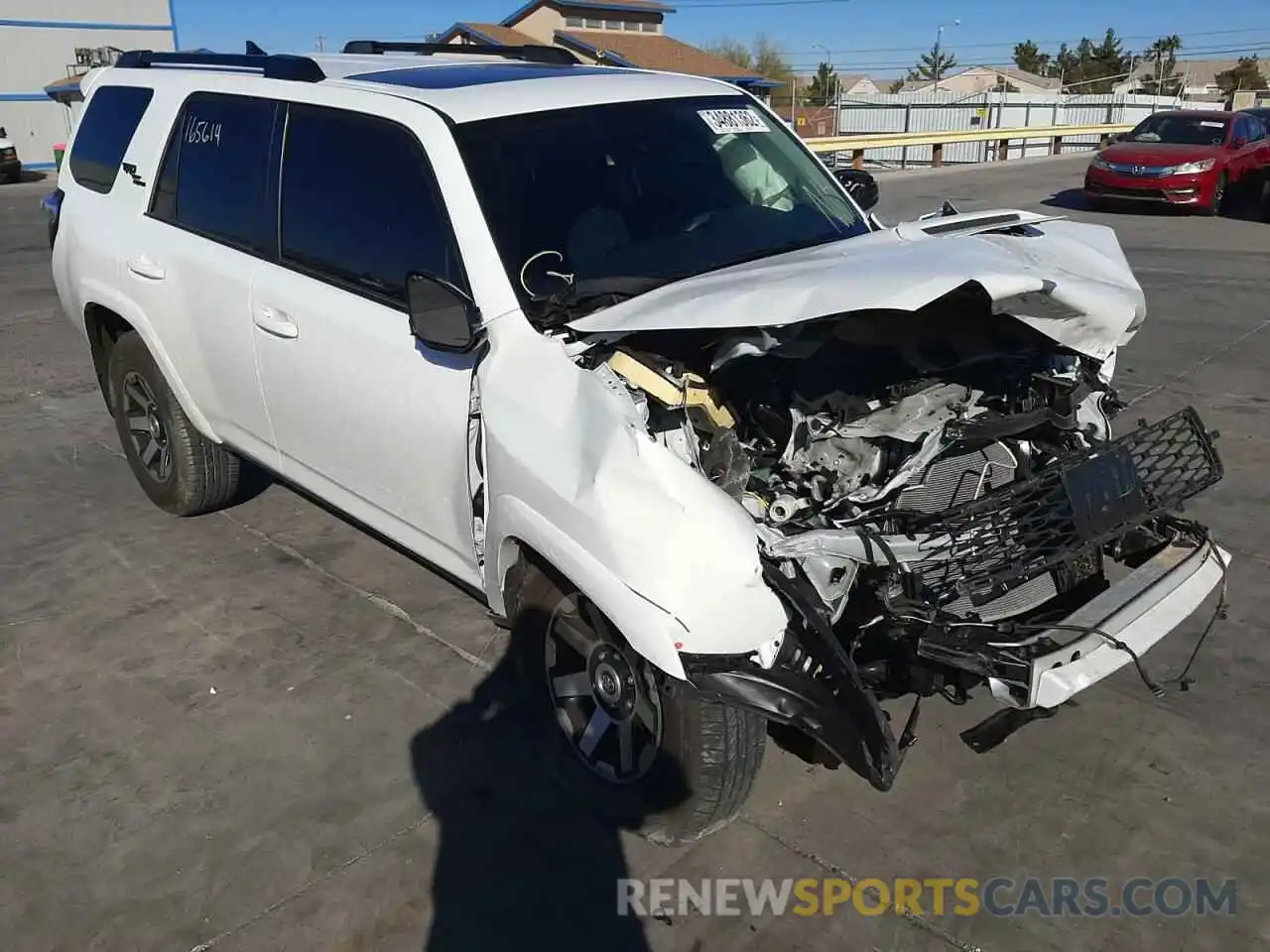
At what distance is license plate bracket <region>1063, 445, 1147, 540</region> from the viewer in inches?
110

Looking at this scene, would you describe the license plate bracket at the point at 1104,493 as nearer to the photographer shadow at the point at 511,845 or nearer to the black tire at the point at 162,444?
the photographer shadow at the point at 511,845

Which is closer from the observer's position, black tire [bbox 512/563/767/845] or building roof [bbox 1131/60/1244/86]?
black tire [bbox 512/563/767/845]

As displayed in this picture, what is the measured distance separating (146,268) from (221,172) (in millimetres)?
624

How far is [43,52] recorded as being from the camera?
34.0 m

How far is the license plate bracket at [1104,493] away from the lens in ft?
9.18

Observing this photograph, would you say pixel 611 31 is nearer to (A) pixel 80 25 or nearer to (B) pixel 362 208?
(A) pixel 80 25

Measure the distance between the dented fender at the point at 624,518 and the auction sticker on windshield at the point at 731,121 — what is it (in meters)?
1.49

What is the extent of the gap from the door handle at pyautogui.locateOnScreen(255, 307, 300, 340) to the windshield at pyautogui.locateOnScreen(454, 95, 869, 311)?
95cm

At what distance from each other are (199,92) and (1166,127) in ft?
57.3

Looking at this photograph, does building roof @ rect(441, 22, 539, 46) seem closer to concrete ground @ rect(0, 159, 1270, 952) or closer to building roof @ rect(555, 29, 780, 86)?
building roof @ rect(555, 29, 780, 86)

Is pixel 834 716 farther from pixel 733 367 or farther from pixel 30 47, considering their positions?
pixel 30 47

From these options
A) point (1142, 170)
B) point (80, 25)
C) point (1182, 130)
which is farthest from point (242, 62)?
point (80, 25)

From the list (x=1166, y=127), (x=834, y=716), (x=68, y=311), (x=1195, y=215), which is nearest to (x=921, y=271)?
(x=834, y=716)

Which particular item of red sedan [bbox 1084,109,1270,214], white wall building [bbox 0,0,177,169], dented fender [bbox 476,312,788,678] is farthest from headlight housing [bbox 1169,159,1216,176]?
white wall building [bbox 0,0,177,169]
